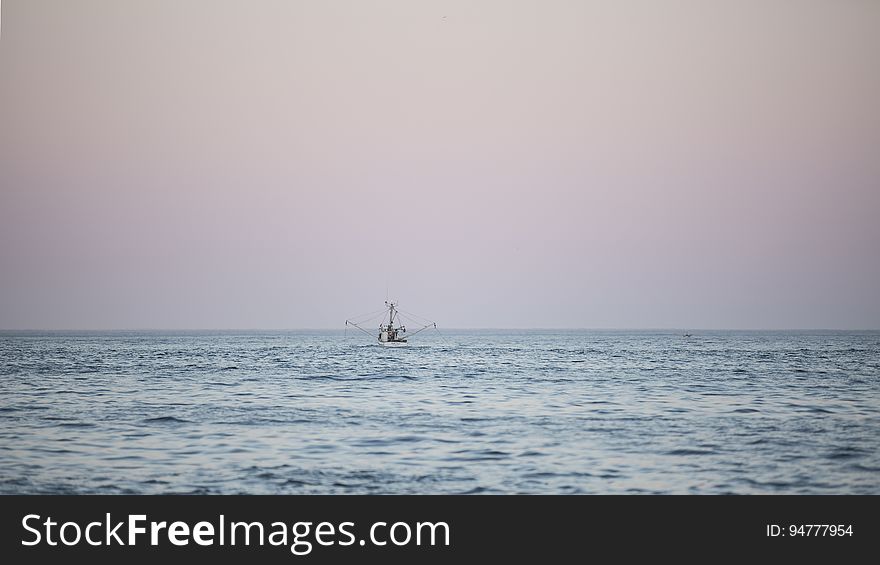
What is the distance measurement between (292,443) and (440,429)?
4.31 m

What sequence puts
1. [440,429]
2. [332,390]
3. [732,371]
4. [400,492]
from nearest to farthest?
Result: [400,492], [440,429], [332,390], [732,371]

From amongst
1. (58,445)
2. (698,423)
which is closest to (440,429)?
(698,423)

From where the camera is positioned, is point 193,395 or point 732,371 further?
point 732,371

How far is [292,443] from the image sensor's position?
20453 mm

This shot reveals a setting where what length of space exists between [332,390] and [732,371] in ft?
82.9

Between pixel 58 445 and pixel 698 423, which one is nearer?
pixel 58 445
